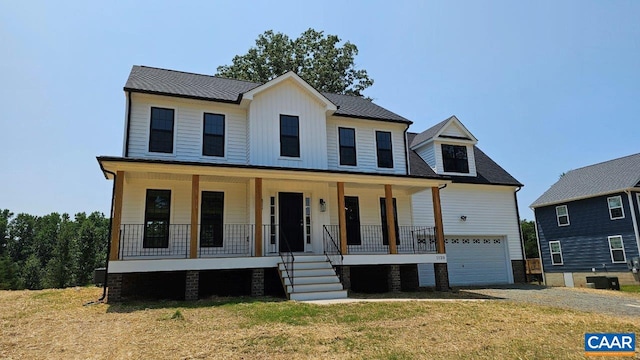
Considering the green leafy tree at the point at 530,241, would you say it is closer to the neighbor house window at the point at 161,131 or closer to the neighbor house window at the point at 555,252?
the neighbor house window at the point at 555,252

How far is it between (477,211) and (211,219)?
1211cm

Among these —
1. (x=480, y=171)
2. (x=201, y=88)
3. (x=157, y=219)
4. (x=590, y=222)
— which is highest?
(x=201, y=88)

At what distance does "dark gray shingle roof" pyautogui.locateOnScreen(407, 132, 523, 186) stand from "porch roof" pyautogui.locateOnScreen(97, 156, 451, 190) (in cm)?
330

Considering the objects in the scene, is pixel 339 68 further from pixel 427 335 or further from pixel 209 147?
pixel 427 335

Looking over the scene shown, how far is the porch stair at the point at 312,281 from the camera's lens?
10331 millimetres

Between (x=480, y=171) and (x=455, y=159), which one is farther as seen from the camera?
(x=480, y=171)

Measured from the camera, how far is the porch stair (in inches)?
407

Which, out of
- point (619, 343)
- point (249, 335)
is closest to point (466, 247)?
point (619, 343)

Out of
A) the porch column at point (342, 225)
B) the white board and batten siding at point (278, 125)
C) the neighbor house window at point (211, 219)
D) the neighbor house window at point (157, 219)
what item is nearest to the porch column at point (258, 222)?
the white board and batten siding at point (278, 125)

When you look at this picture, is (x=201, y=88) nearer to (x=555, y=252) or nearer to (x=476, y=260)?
(x=476, y=260)

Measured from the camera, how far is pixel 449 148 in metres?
18.8

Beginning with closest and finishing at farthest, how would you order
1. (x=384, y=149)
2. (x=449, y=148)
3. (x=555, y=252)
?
(x=384, y=149) → (x=449, y=148) → (x=555, y=252)

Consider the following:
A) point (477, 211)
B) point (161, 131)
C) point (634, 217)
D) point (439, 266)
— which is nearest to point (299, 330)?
point (439, 266)

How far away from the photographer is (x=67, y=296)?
38.7 ft
